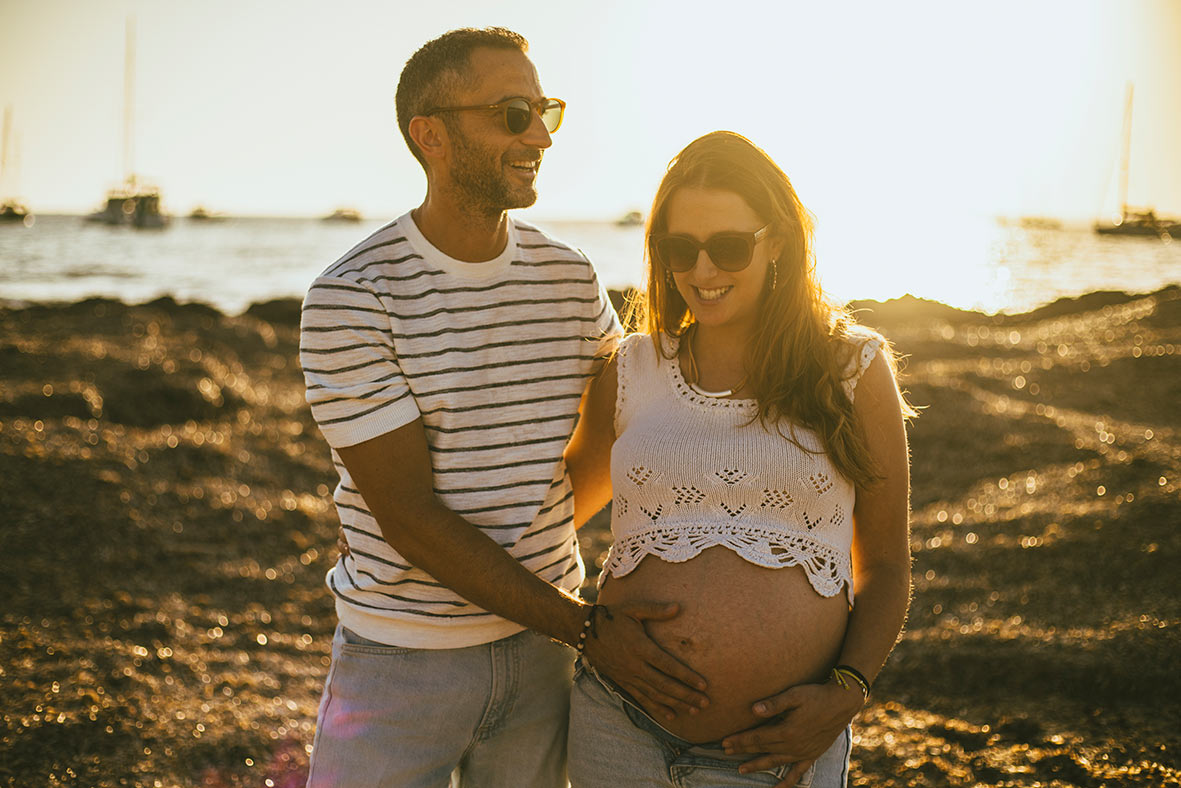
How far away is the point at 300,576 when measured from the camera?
22.4 ft

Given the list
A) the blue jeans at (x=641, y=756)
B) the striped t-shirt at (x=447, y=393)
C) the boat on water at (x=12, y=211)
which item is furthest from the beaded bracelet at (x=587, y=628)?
the boat on water at (x=12, y=211)

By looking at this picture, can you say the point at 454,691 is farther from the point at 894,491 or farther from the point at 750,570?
the point at 894,491

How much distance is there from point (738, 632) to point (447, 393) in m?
1.02

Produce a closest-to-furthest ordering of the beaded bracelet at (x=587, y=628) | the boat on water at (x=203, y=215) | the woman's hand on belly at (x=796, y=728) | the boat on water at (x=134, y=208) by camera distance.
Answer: the woman's hand on belly at (x=796, y=728) < the beaded bracelet at (x=587, y=628) < the boat on water at (x=134, y=208) < the boat on water at (x=203, y=215)

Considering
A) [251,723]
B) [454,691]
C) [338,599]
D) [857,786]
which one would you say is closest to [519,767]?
[454,691]

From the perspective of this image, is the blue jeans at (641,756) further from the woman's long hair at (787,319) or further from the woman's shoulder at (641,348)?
the woman's shoulder at (641,348)

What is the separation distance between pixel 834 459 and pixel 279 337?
1373cm

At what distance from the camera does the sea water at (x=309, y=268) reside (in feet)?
107

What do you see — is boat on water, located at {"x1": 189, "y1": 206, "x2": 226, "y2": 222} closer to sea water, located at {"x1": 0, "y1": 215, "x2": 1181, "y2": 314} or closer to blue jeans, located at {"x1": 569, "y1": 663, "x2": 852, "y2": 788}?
sea water, located at {"x1": 0, "y1": 215, "x2": 1181, "y2": 314}

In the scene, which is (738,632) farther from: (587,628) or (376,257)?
(376,257)

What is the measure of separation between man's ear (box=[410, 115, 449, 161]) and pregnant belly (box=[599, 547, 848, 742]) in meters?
1.39

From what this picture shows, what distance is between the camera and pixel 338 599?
9.92ft

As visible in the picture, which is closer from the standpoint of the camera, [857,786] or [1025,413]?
[857,786]

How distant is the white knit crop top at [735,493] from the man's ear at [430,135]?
3.32ft
